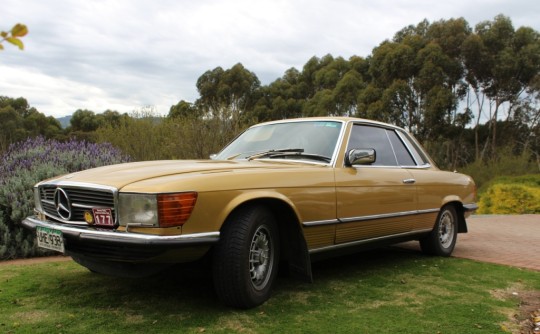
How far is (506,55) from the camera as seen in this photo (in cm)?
2462

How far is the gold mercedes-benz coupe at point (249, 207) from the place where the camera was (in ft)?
10.4

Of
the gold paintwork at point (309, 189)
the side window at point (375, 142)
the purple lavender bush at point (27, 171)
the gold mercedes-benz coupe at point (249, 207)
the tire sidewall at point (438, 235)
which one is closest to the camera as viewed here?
the gold mercedes-benz coupe at point (249, 207)

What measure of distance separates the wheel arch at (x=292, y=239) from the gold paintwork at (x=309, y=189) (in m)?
0.06

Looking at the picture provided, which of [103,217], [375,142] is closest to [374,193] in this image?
[375,142]

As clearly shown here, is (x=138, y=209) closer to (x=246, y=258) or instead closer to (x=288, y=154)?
(x=246, y=258)

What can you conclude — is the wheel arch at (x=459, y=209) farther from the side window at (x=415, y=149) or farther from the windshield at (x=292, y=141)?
the windshield at (x=292, y=141)

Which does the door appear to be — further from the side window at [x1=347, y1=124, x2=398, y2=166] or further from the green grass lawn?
the green grass lawn

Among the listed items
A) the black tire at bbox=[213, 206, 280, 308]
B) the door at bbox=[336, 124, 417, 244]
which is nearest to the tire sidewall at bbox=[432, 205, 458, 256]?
the door at bbox=[336, 124, 417, 244]

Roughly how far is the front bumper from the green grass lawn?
1.63 ft

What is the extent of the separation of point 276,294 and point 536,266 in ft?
11.3

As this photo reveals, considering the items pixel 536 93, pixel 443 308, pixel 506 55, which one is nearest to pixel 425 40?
pixel 506 55

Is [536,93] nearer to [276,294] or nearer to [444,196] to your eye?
[444,196]

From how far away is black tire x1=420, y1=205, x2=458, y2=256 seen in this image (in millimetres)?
5934

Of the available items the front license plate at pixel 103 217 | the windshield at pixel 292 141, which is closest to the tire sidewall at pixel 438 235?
the windshield at pixel 292 141
